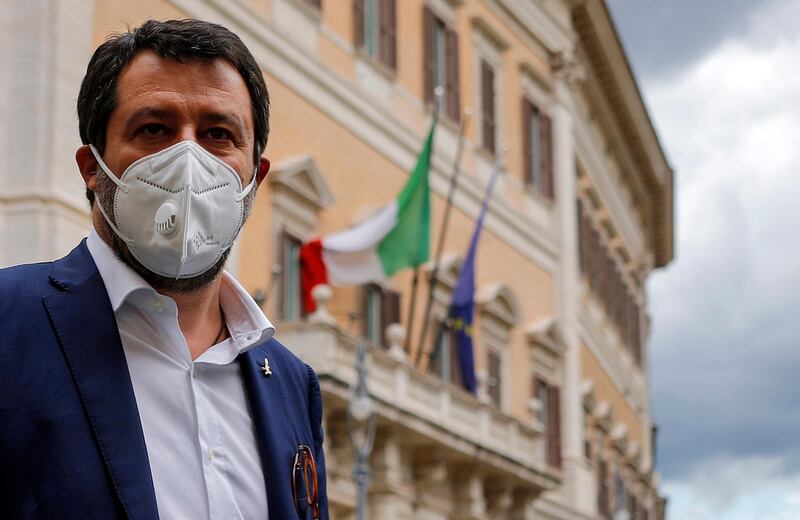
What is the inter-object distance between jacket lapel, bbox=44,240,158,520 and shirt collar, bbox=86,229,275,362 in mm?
21

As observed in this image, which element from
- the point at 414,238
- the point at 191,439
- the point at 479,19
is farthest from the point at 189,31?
the point at 479,19

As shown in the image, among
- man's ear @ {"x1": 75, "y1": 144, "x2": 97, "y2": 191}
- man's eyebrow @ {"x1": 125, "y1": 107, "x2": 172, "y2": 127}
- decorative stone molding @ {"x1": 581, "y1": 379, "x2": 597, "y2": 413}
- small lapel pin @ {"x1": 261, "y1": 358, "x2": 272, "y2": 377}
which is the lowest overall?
small lapel pin @ {"x1": 261, "y1": 358, "x2": 272, "y2": 377}

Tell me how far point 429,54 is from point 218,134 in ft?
67.1

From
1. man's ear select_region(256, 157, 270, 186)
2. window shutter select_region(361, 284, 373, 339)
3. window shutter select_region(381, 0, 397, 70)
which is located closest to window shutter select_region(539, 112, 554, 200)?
window shutter select_region(381, 0, 397, 70)

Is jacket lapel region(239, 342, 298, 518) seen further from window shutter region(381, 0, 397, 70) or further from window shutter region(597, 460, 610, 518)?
window shutter region(597, 460, 610, 518)

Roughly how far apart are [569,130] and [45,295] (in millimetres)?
26904

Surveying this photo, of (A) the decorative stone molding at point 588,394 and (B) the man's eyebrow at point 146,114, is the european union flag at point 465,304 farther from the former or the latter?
(B) the man's eyebrow at point 146,114

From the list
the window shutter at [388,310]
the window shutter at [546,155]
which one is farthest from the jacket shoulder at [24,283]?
the window shutter at [546,155]

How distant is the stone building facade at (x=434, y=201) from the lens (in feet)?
49.5

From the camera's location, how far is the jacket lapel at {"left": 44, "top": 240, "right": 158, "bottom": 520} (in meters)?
2.63

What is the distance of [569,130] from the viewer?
1156 inches

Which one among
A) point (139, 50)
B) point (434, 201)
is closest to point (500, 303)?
point (434, 201)

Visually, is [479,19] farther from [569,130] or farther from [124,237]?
[124,237]

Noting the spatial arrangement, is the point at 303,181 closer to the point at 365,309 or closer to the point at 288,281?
the point at 288,281
